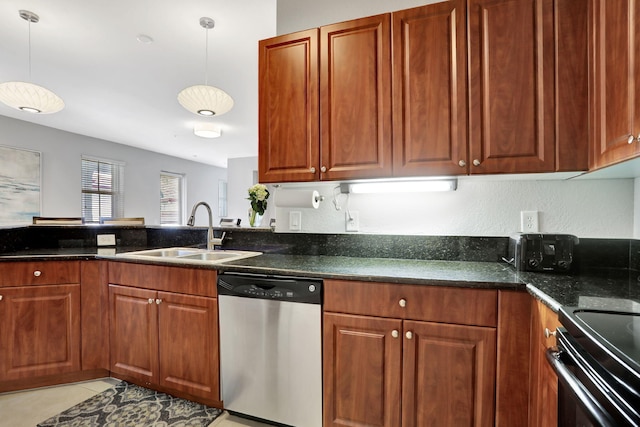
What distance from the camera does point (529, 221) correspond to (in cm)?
170

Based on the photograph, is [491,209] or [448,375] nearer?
[448,375]

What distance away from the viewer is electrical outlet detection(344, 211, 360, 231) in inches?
79.3

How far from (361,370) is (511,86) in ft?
4.82

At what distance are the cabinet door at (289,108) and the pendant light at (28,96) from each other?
2.01 m

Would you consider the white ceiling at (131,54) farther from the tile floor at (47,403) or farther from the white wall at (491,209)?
the tile floor at (47,403)

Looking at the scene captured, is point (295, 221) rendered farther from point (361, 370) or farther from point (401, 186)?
point (361, 370)

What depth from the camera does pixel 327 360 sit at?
1.47 metres

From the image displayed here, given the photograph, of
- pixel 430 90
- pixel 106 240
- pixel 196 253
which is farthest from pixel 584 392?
pixel 106 240

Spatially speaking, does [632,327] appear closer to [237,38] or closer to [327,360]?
[327,360]

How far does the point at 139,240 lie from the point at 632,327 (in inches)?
117

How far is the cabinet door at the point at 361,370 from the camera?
4.52ft

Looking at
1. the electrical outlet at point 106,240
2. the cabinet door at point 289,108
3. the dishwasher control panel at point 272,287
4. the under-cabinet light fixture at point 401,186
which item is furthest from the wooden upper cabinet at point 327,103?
the electrical outlet at point 106,240

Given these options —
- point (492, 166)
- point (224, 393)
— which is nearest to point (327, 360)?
point (224, 393)

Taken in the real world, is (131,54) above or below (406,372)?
above
